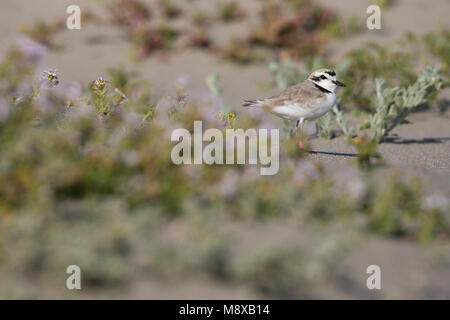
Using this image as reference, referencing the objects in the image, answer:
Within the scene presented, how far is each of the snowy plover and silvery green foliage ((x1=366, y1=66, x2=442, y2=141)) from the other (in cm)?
66

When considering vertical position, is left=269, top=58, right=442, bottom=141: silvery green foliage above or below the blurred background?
above

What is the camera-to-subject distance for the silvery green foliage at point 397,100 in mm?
7199

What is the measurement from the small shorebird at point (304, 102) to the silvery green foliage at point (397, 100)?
663mm

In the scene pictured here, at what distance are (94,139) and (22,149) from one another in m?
0.55

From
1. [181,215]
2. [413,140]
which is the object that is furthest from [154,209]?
[413,140]

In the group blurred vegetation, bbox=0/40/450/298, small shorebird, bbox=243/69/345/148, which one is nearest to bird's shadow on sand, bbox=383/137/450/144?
small shorebird, bbox=243/69/345/148

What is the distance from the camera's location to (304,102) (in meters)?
6.47

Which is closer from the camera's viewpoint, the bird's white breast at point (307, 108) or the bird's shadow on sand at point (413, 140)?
the bird's white breast at point (307, 108)

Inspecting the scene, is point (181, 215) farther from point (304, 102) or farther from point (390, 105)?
point (390, 105)

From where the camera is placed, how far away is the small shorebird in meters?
6.48

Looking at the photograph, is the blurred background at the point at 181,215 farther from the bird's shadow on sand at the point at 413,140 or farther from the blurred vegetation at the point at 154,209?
the bird's shadow on sand at the point at 413,140

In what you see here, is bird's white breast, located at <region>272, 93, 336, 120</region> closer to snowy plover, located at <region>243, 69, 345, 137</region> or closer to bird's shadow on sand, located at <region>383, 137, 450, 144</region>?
snowy plover, located at <region>243, 69, 345, 137</region>

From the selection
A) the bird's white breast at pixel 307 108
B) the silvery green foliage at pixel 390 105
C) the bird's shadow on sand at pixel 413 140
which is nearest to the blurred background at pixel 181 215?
the bird's white breast at pixel 307 108

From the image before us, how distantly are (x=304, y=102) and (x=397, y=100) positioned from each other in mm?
1433
